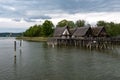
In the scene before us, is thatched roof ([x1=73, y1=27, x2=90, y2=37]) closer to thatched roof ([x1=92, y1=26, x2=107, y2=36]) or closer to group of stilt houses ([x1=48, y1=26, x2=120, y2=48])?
group of stilt houses ([x1=48, y1=26, x2=120, y2=48])

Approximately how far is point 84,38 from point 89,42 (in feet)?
12.5

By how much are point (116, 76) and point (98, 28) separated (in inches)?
2009

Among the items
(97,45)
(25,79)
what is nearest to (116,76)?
(25,79)

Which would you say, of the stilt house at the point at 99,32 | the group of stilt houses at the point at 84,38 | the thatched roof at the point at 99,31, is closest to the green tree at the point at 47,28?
the group of stilt houses at the point at 84,38

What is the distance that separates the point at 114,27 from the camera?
104000 millimetres

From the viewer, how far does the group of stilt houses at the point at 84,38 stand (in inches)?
2312

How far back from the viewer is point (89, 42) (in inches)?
2391

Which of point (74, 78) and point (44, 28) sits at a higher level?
point (44, 28)

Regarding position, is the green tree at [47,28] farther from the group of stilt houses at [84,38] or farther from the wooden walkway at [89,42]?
the wooden walkway at [89,42]

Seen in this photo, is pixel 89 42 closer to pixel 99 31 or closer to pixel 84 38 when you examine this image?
pixel 84 38

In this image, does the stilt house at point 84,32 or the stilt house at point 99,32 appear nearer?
the stilt house at point 84,32

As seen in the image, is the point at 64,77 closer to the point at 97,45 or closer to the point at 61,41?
the point at 97,45

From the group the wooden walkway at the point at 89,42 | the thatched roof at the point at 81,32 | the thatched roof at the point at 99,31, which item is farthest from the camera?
the thatched roof at the point at 99,31

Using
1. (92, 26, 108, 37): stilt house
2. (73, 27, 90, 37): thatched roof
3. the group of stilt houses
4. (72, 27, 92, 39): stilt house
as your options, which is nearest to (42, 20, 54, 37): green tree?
the group of stilt houses
